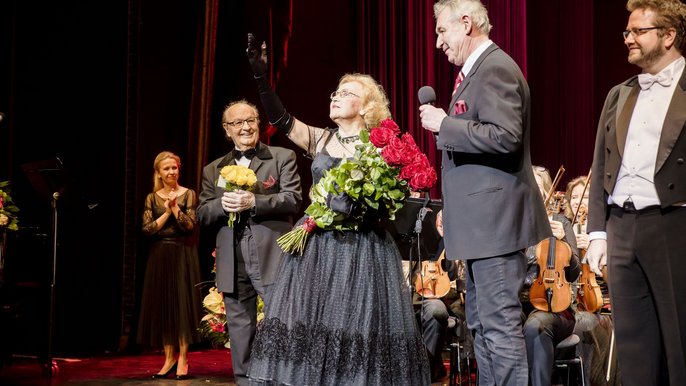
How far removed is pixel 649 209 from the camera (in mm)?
2990

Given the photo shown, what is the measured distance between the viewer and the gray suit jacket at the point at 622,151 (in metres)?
2.95

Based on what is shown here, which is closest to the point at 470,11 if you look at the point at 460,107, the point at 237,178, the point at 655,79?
the point at 460,107

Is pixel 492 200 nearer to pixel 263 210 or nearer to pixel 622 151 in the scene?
pixel 622 151

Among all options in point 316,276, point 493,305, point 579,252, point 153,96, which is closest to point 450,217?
point 493,305

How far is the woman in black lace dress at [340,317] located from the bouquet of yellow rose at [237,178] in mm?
783

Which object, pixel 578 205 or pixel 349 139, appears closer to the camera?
pixel 349 139

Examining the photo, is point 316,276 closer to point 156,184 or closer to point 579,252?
point 579,252

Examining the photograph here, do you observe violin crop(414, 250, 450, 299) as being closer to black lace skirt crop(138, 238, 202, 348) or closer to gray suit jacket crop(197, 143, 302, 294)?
gray suit jacket crop(197, 143, 302, 294)

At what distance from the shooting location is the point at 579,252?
546 cm

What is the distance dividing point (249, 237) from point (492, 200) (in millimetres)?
2114

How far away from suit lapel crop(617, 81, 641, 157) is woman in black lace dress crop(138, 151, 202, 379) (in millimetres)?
4006

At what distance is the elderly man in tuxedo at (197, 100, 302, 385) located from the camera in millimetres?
4867

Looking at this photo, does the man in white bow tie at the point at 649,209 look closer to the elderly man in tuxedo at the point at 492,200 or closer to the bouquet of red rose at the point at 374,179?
the elderly man in tuxedo at the point at 492,200

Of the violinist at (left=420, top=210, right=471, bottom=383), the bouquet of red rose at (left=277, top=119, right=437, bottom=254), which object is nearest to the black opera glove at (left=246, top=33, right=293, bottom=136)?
the bouquet of red rose at (left=277, top=119, right=437, bottom=254)
